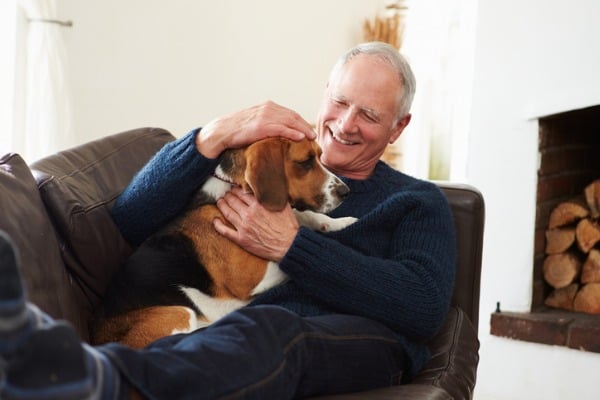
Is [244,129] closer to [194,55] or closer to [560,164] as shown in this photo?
[560,164]

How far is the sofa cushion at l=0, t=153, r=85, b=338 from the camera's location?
5.32 feet

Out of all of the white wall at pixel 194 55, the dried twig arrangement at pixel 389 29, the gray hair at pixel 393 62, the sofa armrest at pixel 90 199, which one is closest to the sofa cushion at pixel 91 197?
the sofa armrest at pixel 90 199

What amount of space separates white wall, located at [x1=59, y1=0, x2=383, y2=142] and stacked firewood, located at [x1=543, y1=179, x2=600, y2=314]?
196 cm

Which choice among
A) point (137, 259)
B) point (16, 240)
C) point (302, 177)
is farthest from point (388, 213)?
point (16, 240)


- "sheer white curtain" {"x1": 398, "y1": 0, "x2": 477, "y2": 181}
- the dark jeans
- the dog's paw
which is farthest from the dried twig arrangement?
the dark jeans

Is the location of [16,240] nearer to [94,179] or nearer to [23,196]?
[23,196]

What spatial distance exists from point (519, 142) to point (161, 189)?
1927mm

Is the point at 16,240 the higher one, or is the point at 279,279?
the point at 16,240

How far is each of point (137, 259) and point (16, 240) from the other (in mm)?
366

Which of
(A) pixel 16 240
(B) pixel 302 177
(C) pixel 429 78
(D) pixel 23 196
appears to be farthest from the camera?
(C) pixel 429 78

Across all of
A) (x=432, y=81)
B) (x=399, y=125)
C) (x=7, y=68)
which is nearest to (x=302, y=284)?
(x=399, y=125)

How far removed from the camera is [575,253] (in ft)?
11.7

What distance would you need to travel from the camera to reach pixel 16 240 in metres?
1.62

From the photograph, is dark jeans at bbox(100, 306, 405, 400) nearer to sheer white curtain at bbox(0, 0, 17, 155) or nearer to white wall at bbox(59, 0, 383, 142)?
sheer white curtain at bbox(0, 0, 17, 155)
